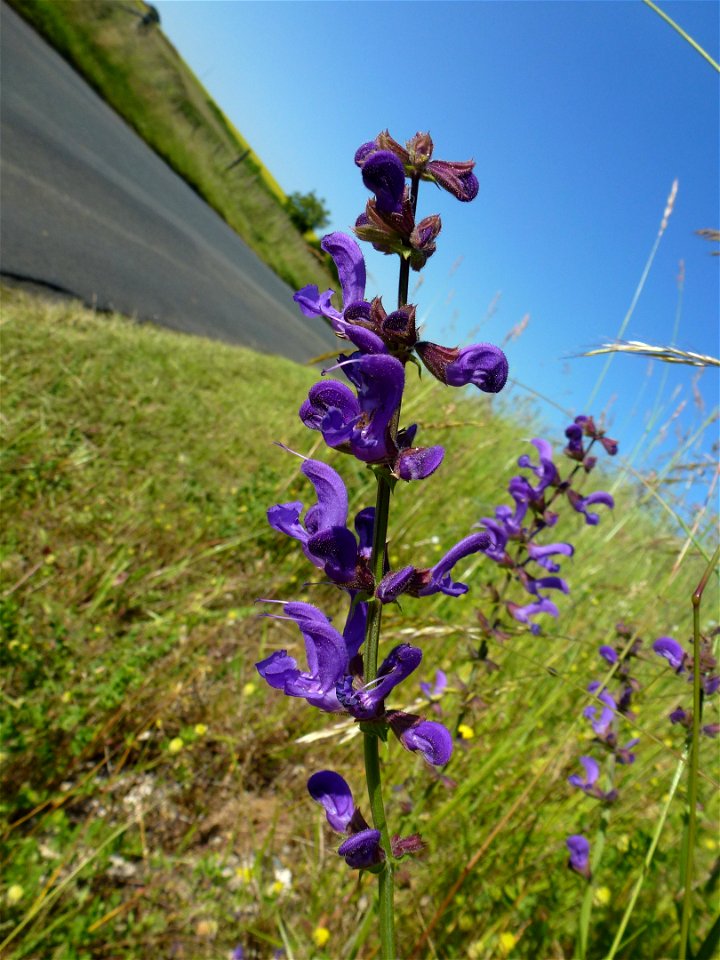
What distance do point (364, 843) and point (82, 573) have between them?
231 cm

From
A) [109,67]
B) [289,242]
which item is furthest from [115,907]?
[289,242]

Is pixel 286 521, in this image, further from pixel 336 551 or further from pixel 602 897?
pixel 602 897

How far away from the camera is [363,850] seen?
84cm

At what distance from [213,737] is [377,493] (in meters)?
1.83

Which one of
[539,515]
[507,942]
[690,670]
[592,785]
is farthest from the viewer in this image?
[539,515]

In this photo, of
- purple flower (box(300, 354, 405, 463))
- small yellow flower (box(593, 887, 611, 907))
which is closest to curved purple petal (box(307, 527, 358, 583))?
purple flower (box(300, 354, 405, 463))

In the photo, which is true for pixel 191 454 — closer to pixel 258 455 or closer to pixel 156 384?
Result: pixel 258 455

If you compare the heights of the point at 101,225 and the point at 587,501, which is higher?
the point at 587,501

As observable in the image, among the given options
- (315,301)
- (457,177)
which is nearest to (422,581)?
(315,301)

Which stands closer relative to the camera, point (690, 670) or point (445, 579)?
point (445, 579)

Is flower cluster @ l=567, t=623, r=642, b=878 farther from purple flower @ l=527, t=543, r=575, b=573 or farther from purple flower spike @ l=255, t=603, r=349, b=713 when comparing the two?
purple flower spike @ l=255, t=603, r=349, b=713

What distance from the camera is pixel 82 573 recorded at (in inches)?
109

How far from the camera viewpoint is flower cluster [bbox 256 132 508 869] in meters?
0.88

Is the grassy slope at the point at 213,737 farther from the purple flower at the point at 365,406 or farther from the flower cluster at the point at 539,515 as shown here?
the purple flower at the point at 365,406
